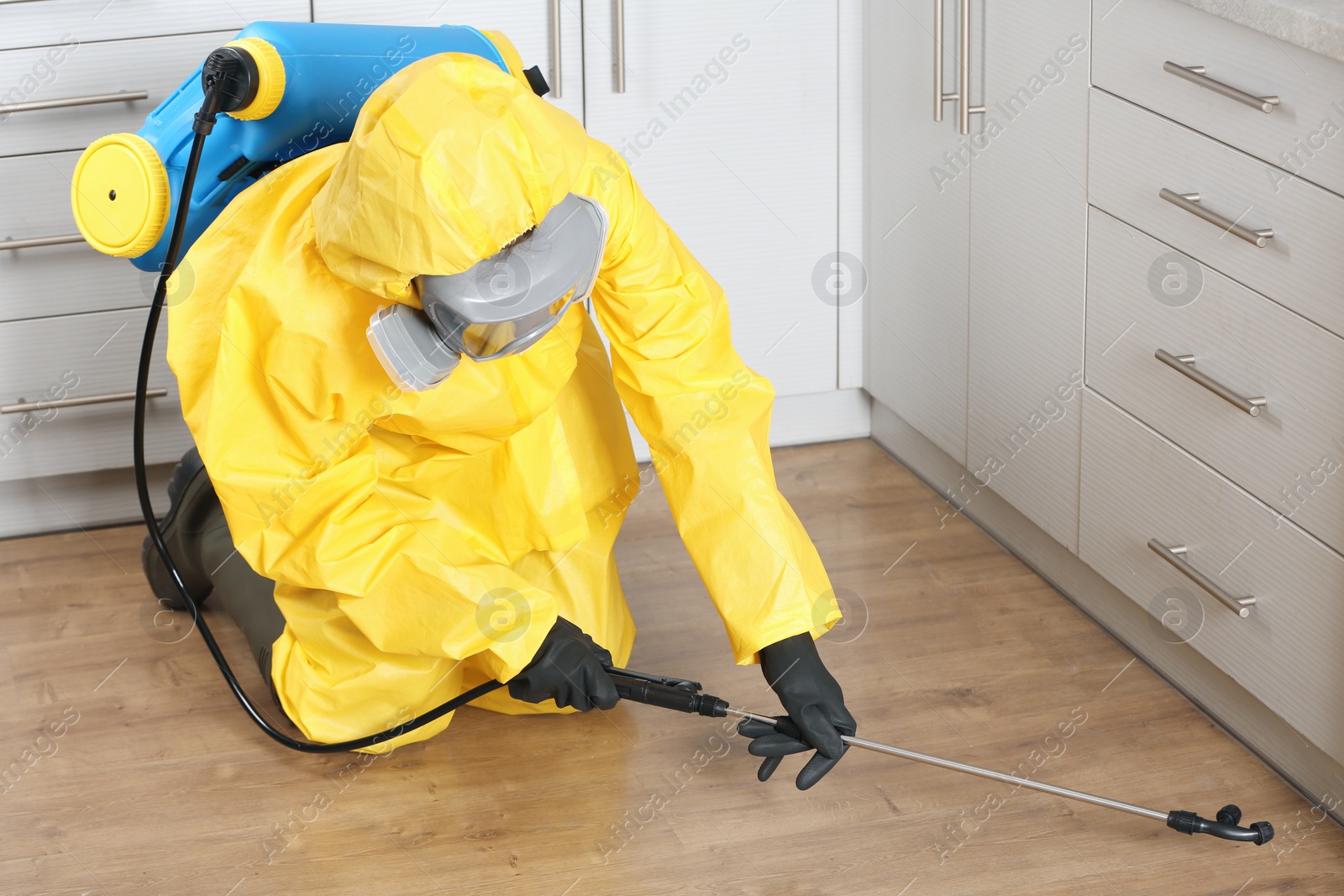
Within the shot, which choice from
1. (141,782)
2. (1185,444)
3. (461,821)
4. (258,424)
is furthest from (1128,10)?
(141,782)

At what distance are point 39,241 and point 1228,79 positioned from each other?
1.53 m

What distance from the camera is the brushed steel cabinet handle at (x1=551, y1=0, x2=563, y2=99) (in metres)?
2.10

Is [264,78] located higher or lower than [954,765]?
higher

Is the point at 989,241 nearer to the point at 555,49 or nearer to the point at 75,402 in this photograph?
the point at 555,49

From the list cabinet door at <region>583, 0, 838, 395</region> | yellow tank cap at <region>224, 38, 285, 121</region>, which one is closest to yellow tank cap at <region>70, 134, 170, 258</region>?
yellow tank cap at <region>224, 38, 285, 121</region>

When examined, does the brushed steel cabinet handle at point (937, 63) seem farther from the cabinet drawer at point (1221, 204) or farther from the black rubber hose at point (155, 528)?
the black rubber hose at point (155, 528)

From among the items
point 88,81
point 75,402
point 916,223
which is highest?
point 88,81

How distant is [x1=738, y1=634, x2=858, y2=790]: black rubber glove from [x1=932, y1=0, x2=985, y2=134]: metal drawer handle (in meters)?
0.78

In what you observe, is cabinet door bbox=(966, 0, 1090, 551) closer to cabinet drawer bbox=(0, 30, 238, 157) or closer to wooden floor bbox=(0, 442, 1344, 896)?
wooden floor bbox=(0, 442, 1344, 896)

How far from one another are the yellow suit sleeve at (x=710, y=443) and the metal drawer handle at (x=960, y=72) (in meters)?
0.57

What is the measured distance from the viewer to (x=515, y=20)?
2.13 meters

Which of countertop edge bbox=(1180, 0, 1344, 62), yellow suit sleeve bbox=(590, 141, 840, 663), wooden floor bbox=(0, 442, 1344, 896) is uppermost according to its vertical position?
countertop edge bbox=(1180, 0, 1344, 62)

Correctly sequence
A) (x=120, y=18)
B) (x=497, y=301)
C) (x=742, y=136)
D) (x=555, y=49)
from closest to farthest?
(x=497, y=301) < (x=120, y=18) < (x=555, y=49) < (x=742, y=136)

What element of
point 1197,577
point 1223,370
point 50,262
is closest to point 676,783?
point 1197,577
